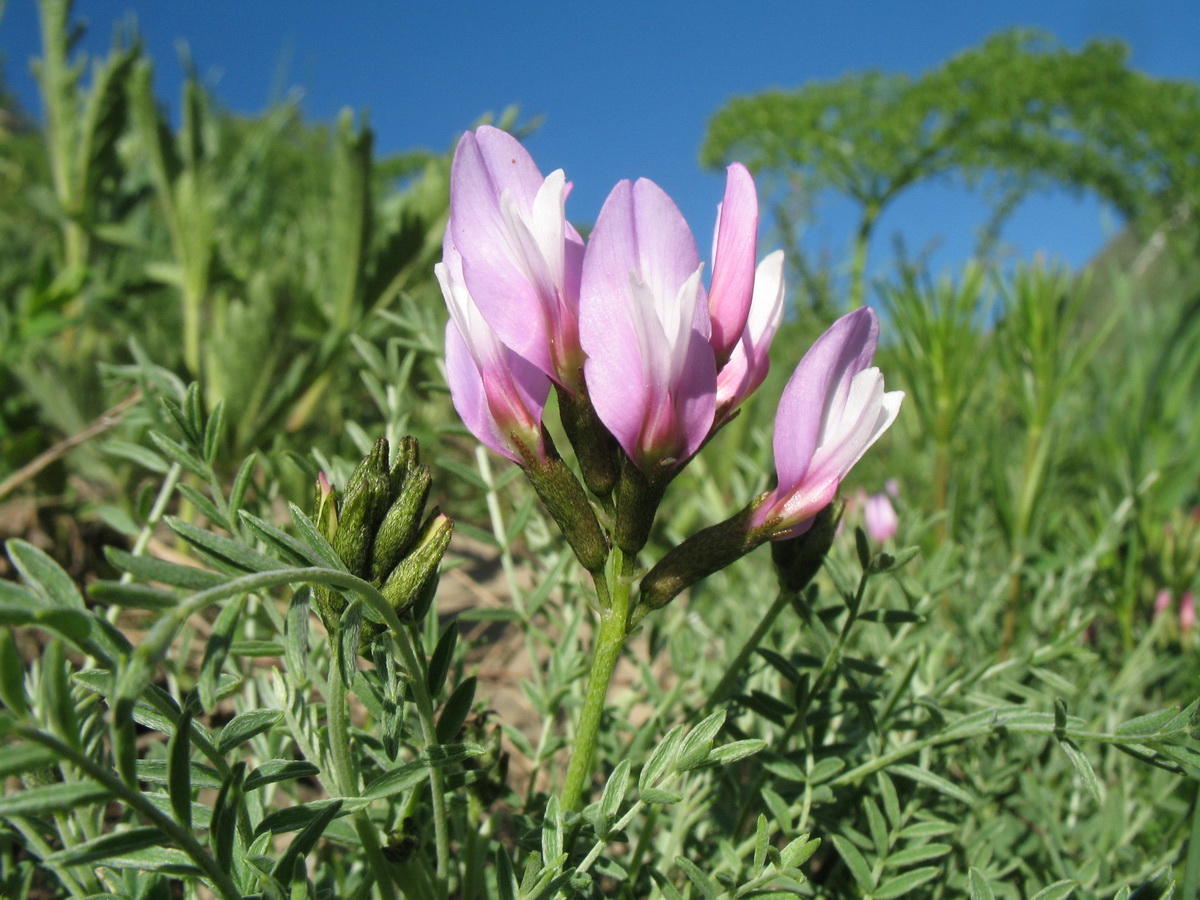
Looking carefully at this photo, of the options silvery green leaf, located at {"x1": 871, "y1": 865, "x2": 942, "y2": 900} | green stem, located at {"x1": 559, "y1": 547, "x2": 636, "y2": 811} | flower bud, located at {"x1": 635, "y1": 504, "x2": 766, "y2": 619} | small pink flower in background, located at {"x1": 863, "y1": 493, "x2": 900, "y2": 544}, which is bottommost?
silvery green leaf, located at {"x1": 871, "y1": 865, "x2": 942, "y2": 900}

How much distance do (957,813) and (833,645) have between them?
0.94 feet

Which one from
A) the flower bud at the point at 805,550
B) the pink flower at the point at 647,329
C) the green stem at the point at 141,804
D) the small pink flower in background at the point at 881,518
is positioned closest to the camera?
the green stem at the point at 141,804

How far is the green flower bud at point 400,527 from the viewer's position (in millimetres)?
440

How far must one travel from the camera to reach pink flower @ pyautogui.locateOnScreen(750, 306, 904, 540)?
0.46 m

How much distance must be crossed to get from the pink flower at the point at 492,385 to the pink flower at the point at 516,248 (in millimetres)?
30

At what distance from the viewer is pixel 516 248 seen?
1.50 feet

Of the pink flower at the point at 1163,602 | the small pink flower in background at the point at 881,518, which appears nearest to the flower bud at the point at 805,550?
the small pink flower in background at the point at 881,518

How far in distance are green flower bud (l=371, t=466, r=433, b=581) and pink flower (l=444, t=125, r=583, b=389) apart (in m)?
0.09

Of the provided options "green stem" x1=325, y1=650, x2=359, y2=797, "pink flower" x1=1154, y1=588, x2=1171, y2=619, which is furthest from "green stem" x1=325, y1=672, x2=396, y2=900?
"pink flower" x1=1154, y1=588, x2=1171, y2=619

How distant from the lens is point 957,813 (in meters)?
0.75

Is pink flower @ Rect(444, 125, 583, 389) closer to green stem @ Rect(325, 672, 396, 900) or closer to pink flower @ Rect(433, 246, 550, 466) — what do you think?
pink flower @ Rect(433, 246, 550, 466)

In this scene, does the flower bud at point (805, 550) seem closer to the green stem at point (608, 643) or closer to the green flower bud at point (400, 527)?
the green stem at point (608, 643)

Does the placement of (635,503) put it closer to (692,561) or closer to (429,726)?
(692,561)

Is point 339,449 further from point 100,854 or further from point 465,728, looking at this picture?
point 100,854
